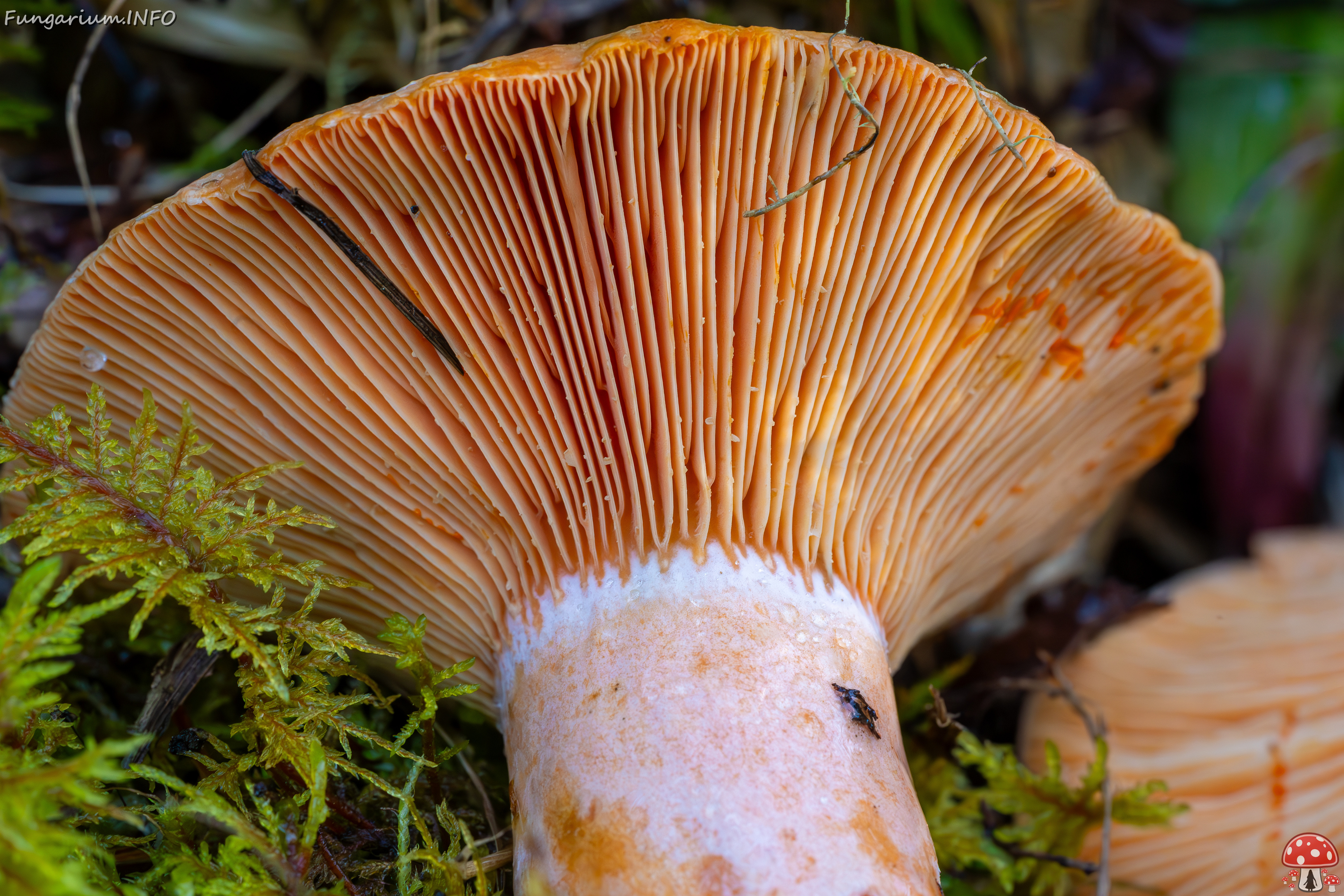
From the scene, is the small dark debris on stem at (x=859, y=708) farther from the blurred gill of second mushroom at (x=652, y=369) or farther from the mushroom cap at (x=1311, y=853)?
the mushroom cap at (x=1311, y=853)

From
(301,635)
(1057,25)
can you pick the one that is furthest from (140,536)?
(1057,25)

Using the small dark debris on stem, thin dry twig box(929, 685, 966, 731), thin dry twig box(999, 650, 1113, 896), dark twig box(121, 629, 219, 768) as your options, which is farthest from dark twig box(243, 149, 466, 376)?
thin dry twig box(999, 650, 1113, 896)

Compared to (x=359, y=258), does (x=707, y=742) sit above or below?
below

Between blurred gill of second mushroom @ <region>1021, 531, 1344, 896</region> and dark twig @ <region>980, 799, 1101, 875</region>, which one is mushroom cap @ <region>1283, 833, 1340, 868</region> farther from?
dark twig @ <region>980, 799, 1101, 875</region>

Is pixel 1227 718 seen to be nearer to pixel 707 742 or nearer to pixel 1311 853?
pixel 1311 853

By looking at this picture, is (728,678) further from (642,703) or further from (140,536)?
(140,536)

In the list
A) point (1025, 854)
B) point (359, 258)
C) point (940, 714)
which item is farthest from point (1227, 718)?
point (359, 258)
